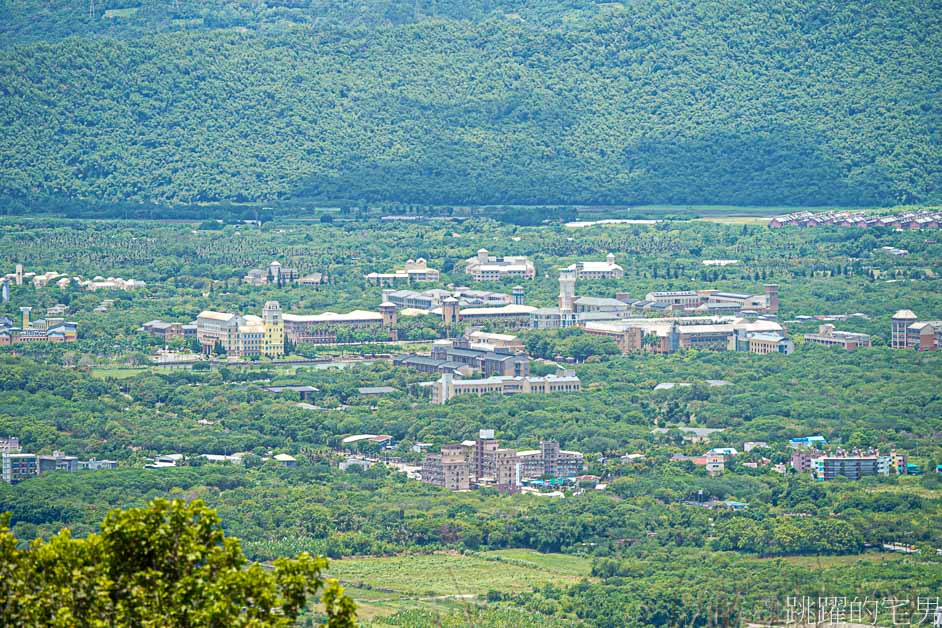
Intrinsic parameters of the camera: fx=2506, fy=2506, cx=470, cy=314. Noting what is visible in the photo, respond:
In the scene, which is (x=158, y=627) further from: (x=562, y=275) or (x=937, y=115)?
(x=937, y=115)

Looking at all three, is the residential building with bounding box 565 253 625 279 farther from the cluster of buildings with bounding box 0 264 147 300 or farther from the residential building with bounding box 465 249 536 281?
the cluster of buildings with bounding box 0 264 147 300

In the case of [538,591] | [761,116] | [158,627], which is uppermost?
[761,116]

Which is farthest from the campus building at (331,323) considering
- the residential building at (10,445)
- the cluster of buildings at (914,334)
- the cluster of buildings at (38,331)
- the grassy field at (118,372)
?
the residential building at (10,445)

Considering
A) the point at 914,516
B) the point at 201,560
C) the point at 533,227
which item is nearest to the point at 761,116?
the point at 533,227

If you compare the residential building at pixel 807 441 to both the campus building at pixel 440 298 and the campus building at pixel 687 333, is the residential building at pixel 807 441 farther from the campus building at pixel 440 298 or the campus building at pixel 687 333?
the campus building at pixel 440 298

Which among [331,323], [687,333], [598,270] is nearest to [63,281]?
[331,323]

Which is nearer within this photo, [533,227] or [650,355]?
[650,355]
